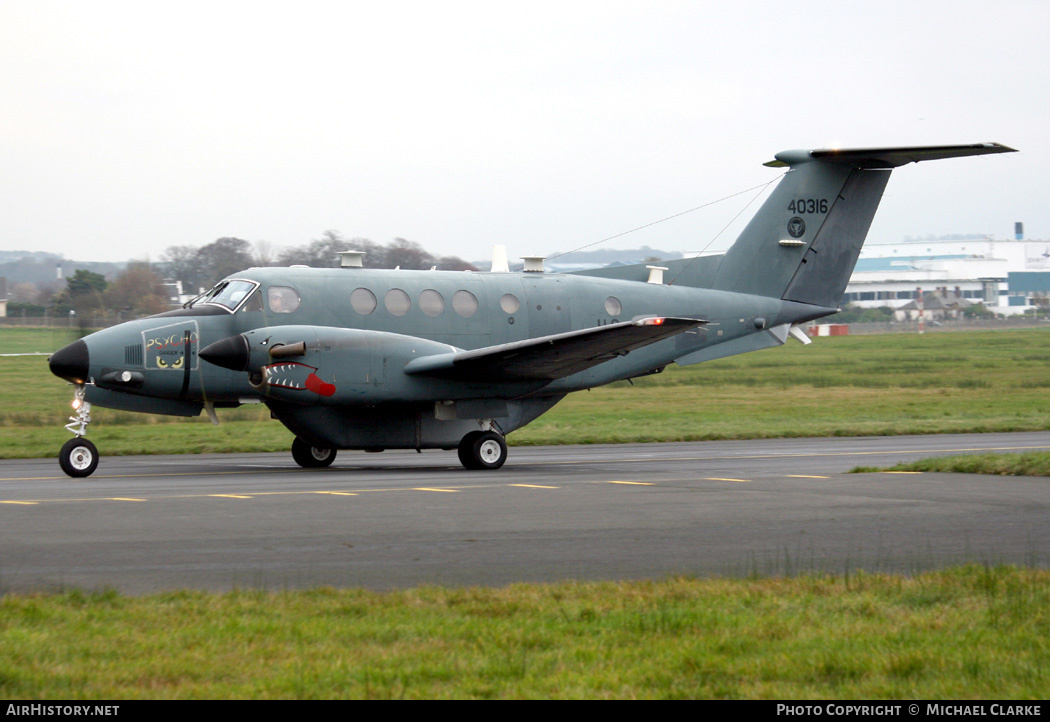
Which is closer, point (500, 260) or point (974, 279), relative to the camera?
point (500, 260)

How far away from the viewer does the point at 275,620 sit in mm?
7078

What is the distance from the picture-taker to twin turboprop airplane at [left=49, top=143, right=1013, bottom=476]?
1734cm

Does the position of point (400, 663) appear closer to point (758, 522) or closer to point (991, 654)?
point (991, 654)

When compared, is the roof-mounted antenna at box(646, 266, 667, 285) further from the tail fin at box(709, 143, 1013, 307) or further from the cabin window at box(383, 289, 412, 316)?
the cabin window at box(383, 289, 412, 316)

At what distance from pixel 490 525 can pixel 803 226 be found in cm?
1370

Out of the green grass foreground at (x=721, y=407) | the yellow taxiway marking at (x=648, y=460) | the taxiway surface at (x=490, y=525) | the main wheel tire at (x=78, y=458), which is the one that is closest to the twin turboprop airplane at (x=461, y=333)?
the main wheel tire at (x=78, y=458)

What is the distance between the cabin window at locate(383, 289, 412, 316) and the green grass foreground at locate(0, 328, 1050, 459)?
3.16 m

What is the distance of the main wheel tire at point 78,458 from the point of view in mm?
16547

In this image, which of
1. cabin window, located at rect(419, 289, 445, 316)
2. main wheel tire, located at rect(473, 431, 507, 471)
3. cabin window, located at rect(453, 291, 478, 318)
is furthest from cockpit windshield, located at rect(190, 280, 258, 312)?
main wheel tire, located at rect(473, 431, 507, 471)

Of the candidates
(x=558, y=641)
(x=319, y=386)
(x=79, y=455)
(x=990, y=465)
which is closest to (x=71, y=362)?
(x=79, y=455)

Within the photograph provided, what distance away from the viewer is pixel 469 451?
18.6m

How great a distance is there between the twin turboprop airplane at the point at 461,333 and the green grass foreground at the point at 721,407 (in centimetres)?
219

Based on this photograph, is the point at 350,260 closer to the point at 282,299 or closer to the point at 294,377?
the point at 282,299

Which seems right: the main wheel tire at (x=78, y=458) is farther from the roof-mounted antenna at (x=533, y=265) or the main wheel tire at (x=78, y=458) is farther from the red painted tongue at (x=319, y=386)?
the roof-mounted antenna at (x=533, y=265)
